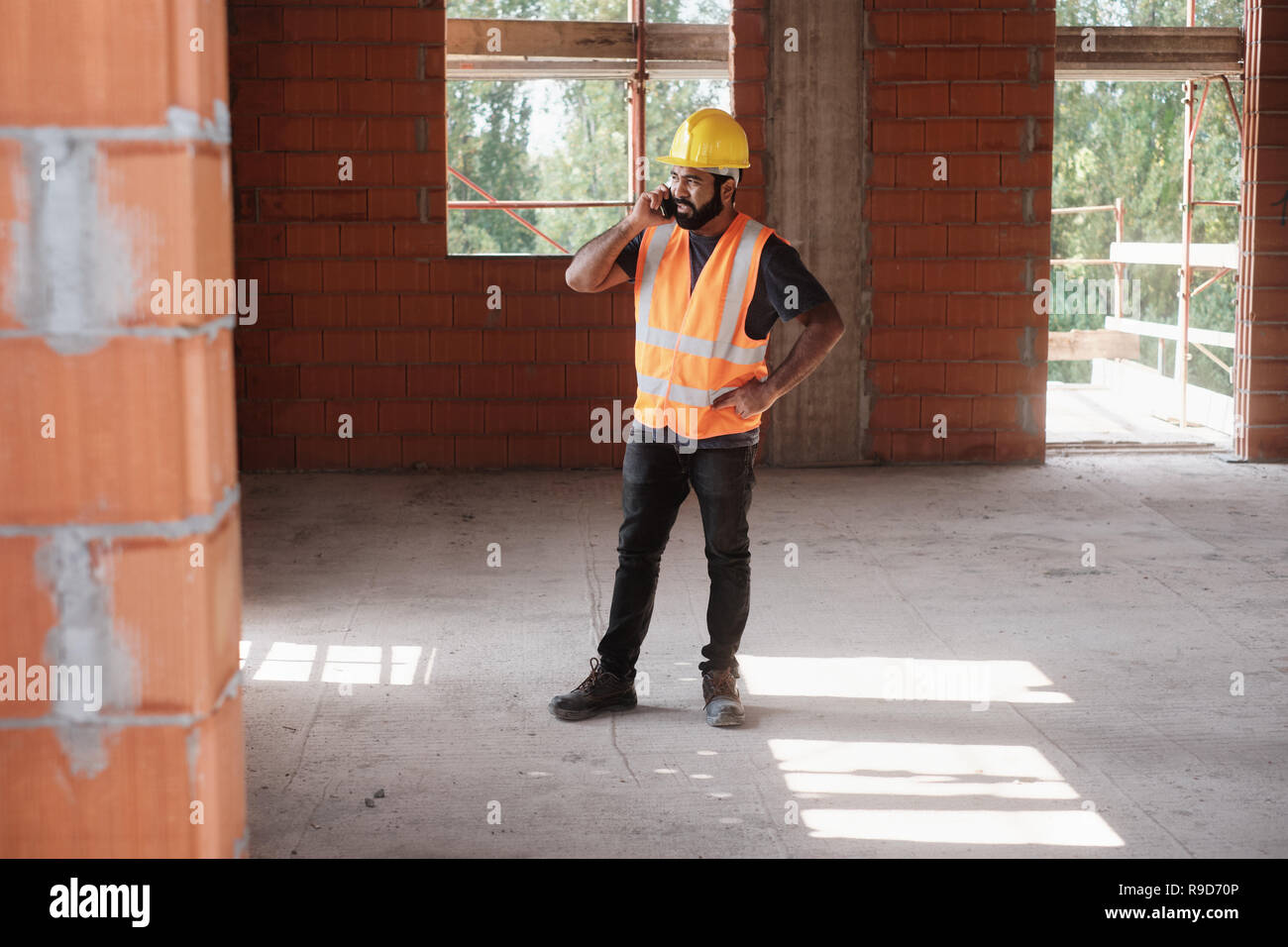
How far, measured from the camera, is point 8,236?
2.69m

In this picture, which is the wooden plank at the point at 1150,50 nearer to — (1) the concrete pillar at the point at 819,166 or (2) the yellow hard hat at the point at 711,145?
(1) the concrete pillar at the point at 819,166

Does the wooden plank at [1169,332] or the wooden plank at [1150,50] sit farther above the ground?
the wooden plank at [1150,50]

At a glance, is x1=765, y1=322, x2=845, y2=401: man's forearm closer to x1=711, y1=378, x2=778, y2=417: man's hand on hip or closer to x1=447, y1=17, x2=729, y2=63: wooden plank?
x1=711, y1=378, x2=778, y2=417: man's hand on hip

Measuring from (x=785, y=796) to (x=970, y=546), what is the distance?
359 centimetres

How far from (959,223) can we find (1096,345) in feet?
18.3

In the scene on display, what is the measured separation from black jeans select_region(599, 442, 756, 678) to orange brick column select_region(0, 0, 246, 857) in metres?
2.00

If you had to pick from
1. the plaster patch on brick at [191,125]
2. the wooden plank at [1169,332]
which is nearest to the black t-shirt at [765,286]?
the plaster patch on brick at [191,125]

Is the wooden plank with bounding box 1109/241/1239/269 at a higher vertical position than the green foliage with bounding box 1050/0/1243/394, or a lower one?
lower

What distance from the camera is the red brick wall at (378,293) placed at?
9.11m

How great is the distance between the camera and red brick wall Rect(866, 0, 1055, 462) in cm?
945

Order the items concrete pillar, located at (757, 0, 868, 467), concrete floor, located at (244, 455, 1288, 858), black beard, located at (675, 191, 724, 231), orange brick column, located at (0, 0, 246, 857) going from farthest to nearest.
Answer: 1. concrete pillar, located at (757, 0, 868, 467)
2. black beard, located at (675, 191, 724, 231)
3. concrete floor, located at (244, 455, 1288, 858)
4. orange brick column, located at (0, 0, 246, 857)

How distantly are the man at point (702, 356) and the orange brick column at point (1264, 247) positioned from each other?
6463mm

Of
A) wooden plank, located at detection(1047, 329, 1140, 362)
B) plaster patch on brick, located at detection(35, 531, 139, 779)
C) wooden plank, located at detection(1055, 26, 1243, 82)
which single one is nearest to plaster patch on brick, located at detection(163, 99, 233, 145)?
plaster patch on brick, located at detection(35, 531, 139, 779)

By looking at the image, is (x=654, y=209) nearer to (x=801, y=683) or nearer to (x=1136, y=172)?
(x=801, y=683)
